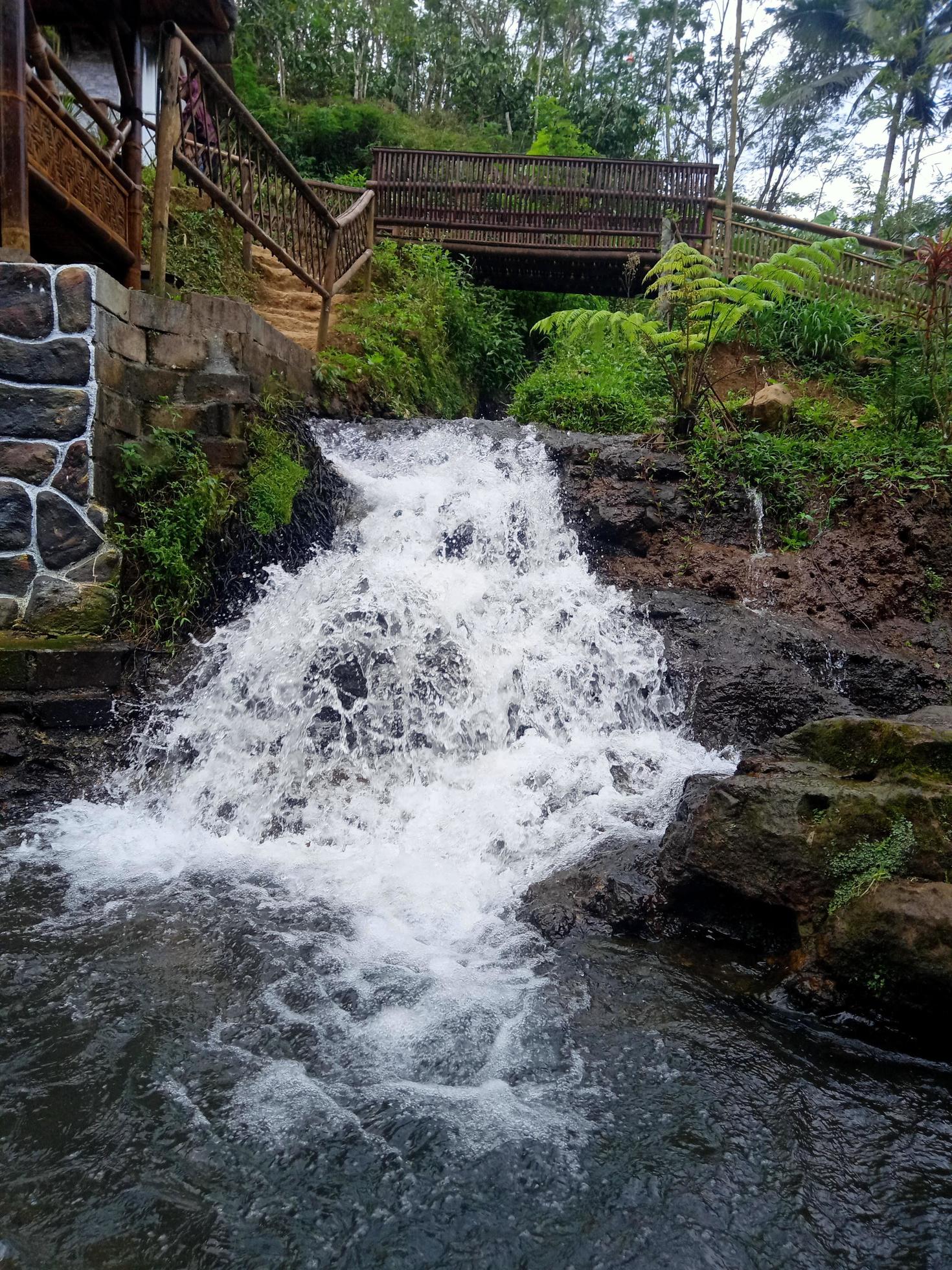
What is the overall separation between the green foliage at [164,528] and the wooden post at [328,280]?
3.73 metres

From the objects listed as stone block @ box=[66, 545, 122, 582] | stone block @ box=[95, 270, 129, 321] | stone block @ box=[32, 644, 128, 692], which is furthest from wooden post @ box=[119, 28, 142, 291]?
→ stone block @ box=[32, 644, 128, 692]

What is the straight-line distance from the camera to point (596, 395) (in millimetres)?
9398

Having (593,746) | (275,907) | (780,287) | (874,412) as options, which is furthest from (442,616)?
(874,412)

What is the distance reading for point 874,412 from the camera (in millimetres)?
8570

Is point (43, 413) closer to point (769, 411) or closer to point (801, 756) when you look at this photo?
point (801, 756)

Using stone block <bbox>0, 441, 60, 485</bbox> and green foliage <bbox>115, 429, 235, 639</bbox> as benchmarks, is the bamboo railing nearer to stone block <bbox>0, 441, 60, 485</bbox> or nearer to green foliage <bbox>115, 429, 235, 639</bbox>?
green foliage <bbox>115, 429, 235, 639</bbox>

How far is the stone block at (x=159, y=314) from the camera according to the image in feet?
19.4

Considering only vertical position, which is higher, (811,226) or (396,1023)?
(811,226)

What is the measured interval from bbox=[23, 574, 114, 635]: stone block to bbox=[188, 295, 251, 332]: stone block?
7.22 feet

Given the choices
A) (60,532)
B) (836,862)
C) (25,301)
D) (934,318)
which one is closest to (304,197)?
(25,301)

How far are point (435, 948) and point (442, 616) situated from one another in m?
2.88

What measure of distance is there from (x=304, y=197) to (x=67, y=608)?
17.0 ft

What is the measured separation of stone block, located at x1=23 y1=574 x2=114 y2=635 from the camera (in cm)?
524

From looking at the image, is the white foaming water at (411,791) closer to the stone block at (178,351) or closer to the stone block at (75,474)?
the stone block at (75,474)
